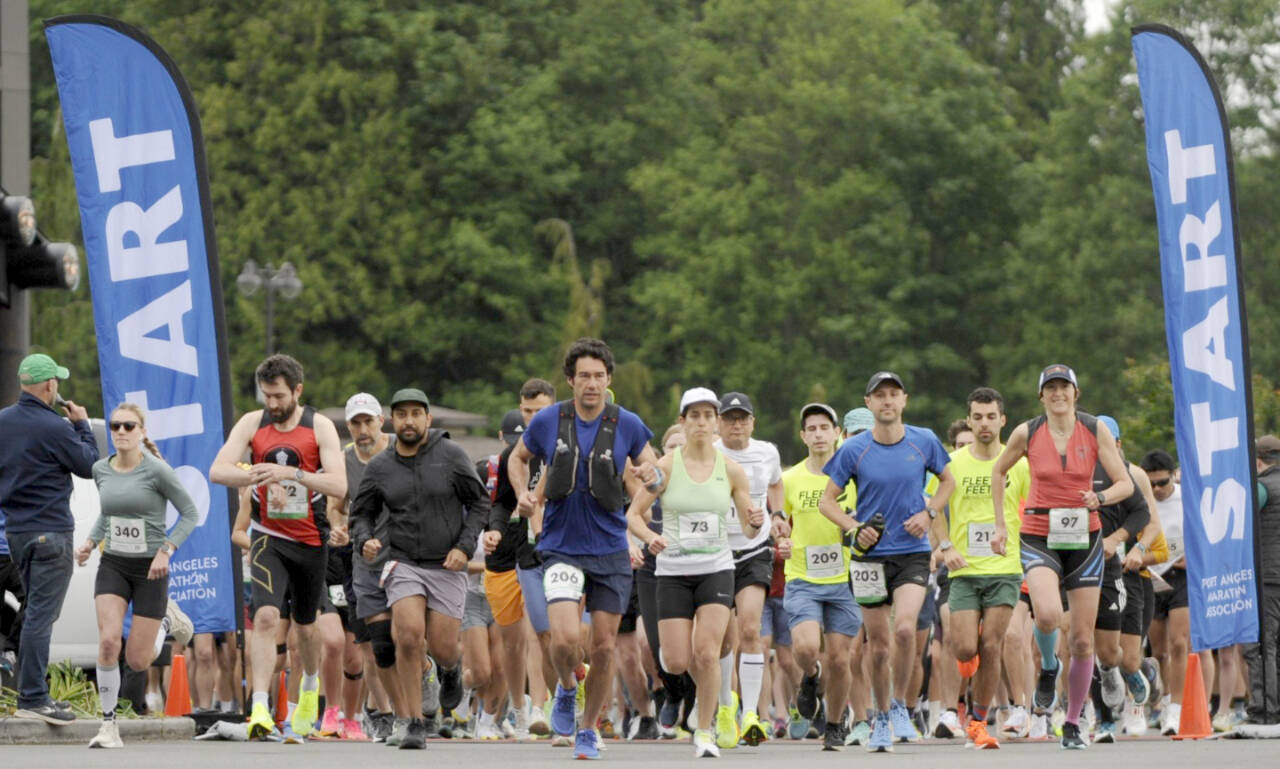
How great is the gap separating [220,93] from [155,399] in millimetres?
32129

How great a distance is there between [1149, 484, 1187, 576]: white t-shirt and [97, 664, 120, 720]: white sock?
794cm

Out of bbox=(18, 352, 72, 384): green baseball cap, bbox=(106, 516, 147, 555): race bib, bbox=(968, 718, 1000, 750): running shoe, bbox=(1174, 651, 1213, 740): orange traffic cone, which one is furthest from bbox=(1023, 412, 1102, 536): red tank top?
bbox=(18, 352, 72, 384): green baseball cap

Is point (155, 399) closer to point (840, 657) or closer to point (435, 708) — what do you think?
point (435, 708)

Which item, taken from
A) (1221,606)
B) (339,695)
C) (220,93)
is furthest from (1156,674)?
(220,93)

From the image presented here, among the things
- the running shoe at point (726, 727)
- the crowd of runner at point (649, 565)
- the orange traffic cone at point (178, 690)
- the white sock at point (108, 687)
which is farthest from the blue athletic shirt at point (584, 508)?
the orange traffic cone at point (178, 690)

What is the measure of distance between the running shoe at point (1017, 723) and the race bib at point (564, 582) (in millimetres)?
4344

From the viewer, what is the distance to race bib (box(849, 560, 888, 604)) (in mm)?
15492

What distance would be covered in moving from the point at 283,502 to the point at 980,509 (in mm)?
4533

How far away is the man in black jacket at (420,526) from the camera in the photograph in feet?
47.7

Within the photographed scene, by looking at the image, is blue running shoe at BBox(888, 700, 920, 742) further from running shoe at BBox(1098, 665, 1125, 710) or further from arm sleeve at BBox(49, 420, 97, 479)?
arm sleeve at BBox(49, 420, 97, 479)

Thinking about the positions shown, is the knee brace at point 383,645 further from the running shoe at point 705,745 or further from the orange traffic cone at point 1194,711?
the orange traffic cone at point 1194,711

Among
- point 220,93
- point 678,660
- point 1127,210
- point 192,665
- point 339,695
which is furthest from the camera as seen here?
point 1127,210

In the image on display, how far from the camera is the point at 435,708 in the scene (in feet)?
57.6

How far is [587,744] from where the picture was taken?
14.0m
